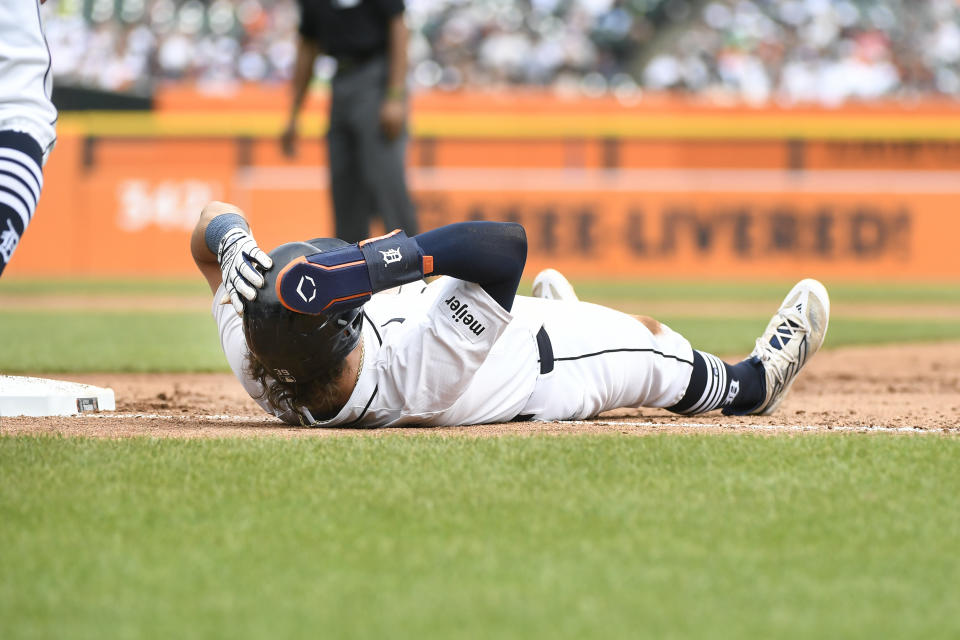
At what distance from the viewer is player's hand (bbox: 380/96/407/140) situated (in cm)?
641

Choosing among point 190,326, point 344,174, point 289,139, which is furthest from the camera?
point 190,326

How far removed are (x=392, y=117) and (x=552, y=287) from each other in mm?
2429

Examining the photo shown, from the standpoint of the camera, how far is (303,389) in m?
3.32

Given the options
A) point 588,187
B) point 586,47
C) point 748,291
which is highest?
→ point 586,47

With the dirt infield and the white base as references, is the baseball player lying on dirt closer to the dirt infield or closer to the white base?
the dirt infield

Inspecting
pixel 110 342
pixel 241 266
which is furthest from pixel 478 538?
pixel 110 342

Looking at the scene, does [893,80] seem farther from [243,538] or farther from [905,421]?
[243,538]

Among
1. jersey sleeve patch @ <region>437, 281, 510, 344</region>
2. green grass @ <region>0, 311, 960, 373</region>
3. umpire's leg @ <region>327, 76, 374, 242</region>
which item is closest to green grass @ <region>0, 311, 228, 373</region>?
green grass @ <region>0, 311, 960, 373</region>

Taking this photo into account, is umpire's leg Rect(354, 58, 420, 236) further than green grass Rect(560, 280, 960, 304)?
No

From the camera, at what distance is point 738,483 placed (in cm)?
258

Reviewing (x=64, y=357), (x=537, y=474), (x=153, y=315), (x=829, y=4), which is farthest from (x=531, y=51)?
(x=537, y=474)

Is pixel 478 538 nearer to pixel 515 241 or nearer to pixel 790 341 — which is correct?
pixel 515 241

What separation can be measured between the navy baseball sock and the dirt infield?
0.05m

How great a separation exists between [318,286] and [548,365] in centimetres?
91
